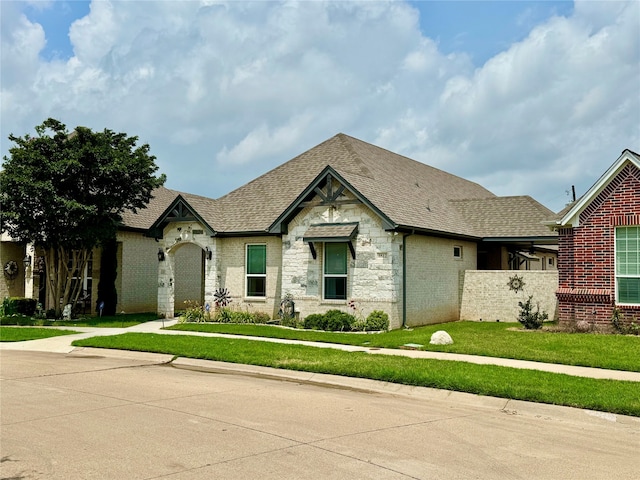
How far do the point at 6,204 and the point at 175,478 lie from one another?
64.6 ft

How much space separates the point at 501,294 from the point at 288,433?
58.6 ft

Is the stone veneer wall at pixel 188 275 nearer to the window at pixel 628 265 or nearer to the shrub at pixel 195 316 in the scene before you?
the shrub at pixel 195 316

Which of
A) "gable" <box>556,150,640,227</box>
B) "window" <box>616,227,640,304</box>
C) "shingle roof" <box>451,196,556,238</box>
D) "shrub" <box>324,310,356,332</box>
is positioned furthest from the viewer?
"shingle roof" <box>451,196,556,238</box>

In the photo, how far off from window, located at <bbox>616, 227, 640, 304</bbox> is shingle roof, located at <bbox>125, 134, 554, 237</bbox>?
6192 mm

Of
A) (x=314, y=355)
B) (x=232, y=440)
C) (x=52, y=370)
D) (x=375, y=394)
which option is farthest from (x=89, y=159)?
(x=232, y=440)

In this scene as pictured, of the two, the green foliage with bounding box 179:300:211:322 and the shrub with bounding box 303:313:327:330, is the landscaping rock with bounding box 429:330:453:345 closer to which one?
the shrub with bounding box 303:313:327:330

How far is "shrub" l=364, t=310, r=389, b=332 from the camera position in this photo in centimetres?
1969

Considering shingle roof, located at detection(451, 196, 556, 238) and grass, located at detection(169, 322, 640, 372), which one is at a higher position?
shingle roof, located at detection(451, 196, 556, 238)

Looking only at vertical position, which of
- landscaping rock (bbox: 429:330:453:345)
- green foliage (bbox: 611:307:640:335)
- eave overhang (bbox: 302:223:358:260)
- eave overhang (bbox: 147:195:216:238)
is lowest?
landscaping rock (bbox: 429:330:453:345)

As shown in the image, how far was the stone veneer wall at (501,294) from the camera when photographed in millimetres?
22781

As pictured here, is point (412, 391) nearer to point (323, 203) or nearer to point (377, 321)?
point (377, 321)

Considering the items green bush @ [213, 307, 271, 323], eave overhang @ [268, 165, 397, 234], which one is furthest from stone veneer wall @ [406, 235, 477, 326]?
green bush @ [213, 307, 271, 323]

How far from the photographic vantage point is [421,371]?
1167 centimetres

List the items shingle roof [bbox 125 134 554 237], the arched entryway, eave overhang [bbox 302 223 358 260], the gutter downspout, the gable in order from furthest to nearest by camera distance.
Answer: the arched entryway, shingle roof [bbox 125 134 554 237], the gutter downspout, eave overhang [bbox 302 223 358 260], the gable
